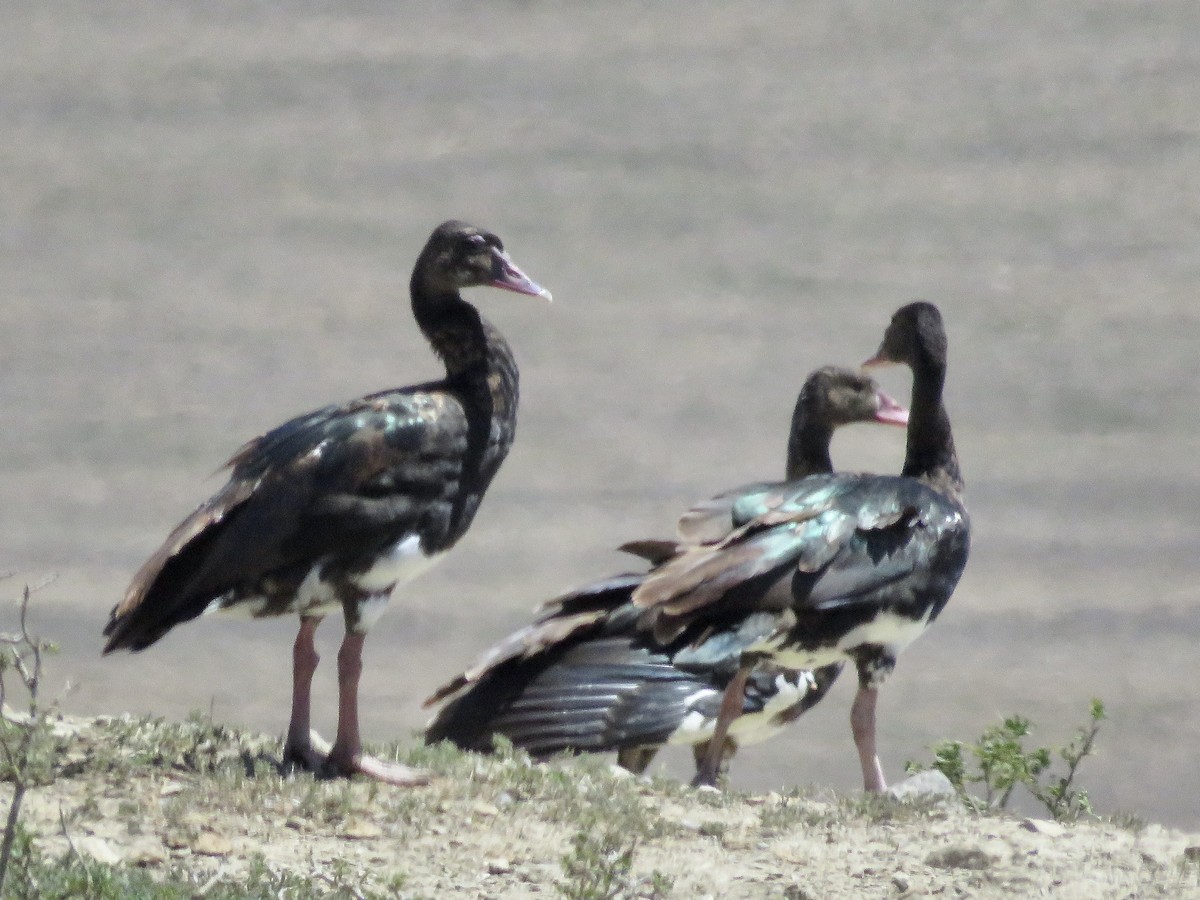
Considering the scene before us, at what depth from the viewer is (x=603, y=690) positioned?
7633 mm

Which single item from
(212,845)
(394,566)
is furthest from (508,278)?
(212,845)

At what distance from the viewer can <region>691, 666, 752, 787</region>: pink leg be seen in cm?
675

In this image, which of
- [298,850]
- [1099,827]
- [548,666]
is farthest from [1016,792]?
[298,850]

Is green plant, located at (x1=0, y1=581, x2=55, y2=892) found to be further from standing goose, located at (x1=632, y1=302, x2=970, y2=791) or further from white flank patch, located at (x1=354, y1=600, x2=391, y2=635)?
standing goose, located at (x1=632, y1=302, x2=970, y2=791)

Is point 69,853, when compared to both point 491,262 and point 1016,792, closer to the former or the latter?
point 491,262

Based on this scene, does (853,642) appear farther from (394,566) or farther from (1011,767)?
(394,566)

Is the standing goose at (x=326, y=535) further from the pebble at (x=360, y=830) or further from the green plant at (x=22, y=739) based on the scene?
the green plant at (x=22, y=739)

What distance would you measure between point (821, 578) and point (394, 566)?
1457mm

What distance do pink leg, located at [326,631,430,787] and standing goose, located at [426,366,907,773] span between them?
1.24 metres

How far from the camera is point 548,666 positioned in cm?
780

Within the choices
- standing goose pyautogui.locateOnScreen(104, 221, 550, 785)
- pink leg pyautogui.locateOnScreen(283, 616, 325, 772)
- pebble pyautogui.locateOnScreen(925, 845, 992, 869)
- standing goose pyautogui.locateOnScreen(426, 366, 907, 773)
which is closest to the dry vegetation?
pebble pyautogui.locateOnScreen(925, 845, 992, 869)

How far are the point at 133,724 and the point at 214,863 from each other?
4.29 ft

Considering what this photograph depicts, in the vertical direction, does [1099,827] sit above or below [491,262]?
below

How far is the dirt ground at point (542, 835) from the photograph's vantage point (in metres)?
5.23
